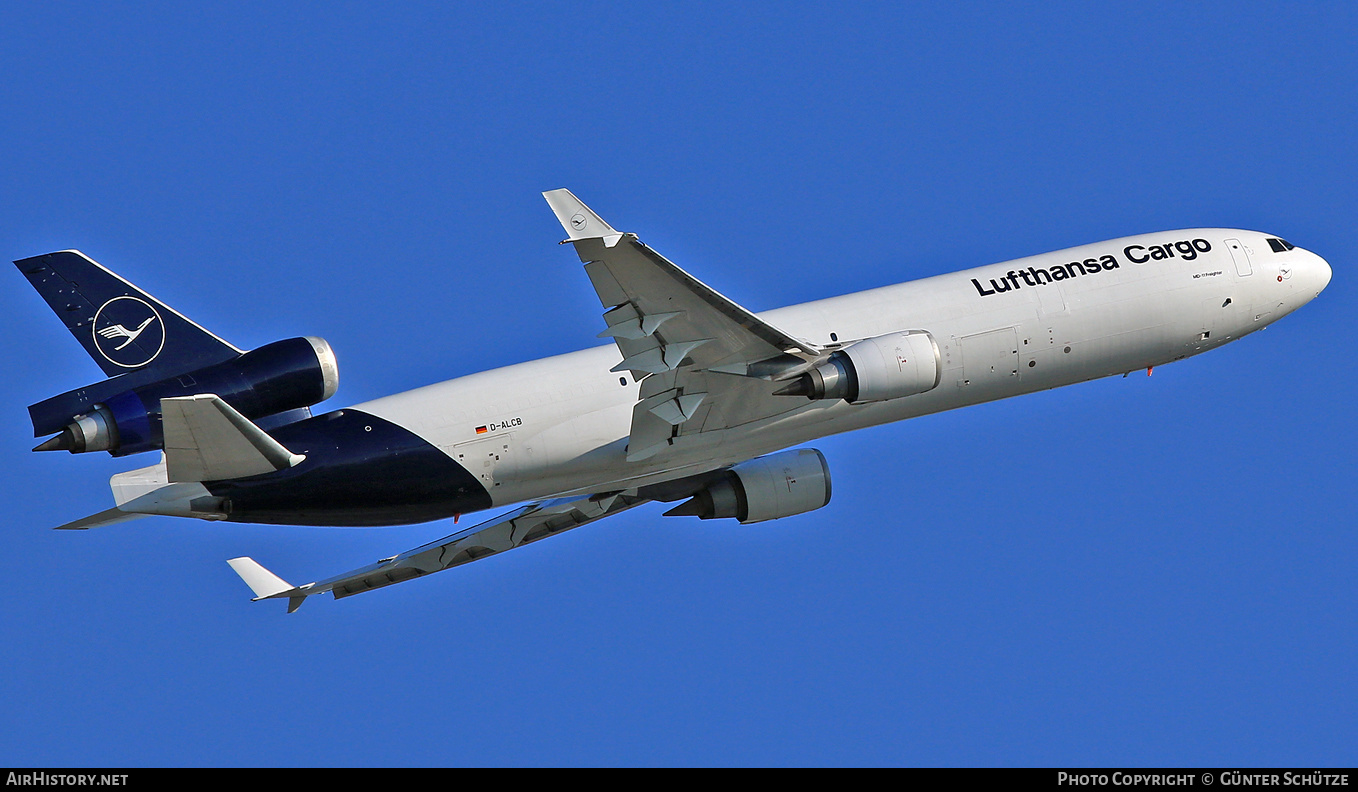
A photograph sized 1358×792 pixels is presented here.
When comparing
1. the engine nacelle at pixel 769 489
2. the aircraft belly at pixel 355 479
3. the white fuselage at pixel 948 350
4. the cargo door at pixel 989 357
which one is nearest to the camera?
the aircraft belly at pixel 355 479

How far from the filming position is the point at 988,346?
108 feet

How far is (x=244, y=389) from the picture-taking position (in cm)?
2947

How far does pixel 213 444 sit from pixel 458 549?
31.2 ft

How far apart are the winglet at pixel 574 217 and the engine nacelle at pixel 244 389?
6119 mm

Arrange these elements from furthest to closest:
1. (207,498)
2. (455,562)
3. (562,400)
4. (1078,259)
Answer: (455,562) < (1078,259) < (562,400) < (207,498)

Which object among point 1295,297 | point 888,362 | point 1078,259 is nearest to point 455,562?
point 888,362

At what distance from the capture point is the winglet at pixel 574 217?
2664 centimetres

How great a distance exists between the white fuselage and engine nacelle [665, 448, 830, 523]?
1906 mm

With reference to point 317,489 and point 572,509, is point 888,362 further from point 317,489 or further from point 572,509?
point 317,489

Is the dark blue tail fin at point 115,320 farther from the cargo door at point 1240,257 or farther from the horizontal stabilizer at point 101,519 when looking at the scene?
the cargo door at point 1240,257

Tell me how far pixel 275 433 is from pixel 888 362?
39.8ft

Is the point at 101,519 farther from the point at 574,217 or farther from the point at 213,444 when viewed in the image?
the point at 574,217

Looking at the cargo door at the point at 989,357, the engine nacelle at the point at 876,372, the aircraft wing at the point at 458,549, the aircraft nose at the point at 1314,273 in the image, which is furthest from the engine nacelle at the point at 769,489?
the aircraft nose at the point at 1314,273

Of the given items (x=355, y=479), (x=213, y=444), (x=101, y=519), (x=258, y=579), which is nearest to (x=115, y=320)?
(x=101, y=519)
